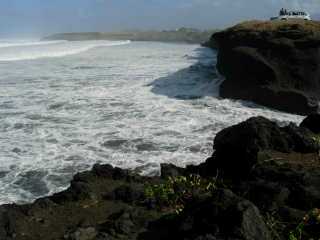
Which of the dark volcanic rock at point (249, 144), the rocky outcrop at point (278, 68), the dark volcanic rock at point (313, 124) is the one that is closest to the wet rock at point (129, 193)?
the dark volcanic rock at point (249, 144)

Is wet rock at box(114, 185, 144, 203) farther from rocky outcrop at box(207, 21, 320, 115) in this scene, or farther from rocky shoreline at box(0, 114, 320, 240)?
rocky outcrop at box(207, 21, 320, 115)

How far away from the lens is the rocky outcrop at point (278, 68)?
19.1m

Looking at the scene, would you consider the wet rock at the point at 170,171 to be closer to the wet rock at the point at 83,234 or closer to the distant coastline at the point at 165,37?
the wet rock at the point at 83,234

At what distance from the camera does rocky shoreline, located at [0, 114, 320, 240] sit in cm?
560

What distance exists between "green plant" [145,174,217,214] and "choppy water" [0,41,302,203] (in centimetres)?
288

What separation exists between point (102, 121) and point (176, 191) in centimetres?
854

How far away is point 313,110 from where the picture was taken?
59.9ft

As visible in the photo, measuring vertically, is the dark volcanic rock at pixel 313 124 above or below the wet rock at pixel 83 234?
above

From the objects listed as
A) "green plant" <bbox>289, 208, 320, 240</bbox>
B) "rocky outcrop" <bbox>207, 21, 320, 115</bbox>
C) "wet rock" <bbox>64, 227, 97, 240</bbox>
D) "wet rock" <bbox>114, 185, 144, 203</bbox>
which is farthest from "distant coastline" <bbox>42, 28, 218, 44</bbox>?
"green plant" <bbox>289, 208, 320, 240</bbox>

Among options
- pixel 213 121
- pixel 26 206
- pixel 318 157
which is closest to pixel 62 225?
pixel 26 206

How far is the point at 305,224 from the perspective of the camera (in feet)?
19.5

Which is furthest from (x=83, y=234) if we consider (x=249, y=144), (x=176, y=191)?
(x=249, y=144)

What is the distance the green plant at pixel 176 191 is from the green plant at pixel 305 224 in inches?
62.6

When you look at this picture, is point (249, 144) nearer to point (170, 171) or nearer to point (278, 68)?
point (170, 171)
